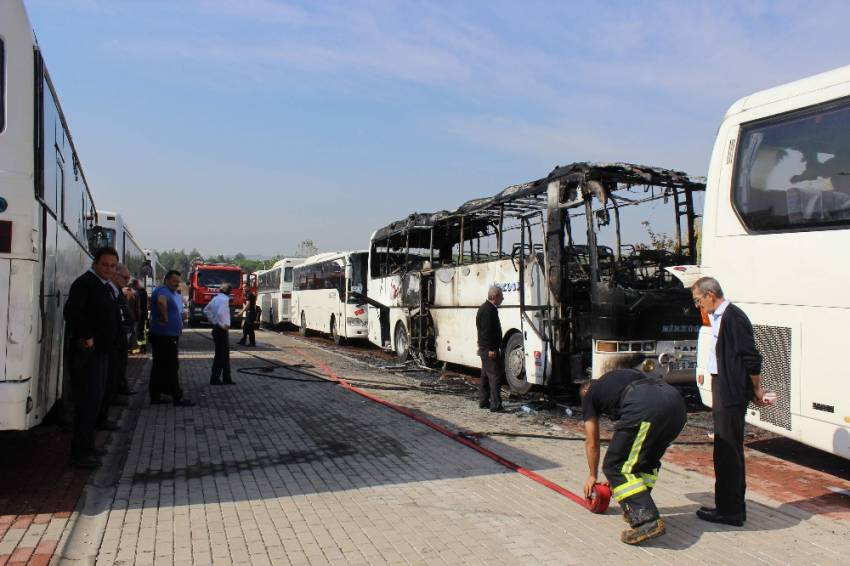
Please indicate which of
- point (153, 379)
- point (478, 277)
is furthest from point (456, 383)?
point (153, 379)

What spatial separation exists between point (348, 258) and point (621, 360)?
45.8 feet

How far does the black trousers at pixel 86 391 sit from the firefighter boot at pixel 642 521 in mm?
4505

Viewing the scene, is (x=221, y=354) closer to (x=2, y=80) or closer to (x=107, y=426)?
(x=107, y=426)

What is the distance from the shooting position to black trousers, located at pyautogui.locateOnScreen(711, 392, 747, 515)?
5016mm

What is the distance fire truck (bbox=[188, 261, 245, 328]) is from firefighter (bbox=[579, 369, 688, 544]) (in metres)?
27.4

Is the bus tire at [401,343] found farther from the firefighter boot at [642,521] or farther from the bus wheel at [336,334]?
the firefighter boot at [642,521]

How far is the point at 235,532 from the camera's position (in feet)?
15.3

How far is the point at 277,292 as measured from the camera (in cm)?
3453

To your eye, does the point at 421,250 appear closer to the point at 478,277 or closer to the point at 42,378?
the point at 478,277

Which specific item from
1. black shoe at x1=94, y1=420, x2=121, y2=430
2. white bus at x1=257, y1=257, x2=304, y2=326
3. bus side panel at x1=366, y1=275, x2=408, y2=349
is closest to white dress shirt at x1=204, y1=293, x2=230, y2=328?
black shoe at x1=94, y1=420, x2=121, y2=430

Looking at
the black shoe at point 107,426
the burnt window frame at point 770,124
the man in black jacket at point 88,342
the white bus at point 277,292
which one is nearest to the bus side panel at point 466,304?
the burnt window frame at point 770,124

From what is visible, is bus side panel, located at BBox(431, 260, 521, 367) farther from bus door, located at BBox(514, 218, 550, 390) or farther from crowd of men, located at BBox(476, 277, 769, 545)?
crowd of men, located at BBox(476, 277, 769, 545)

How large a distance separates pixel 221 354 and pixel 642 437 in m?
8.49

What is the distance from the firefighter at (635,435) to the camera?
4637 mm
